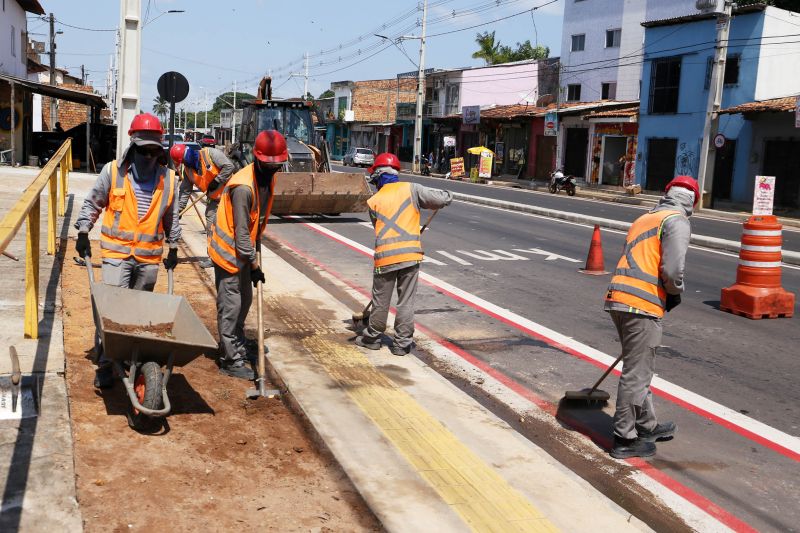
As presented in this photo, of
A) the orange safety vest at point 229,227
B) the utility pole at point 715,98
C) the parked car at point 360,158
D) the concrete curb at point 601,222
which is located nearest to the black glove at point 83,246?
the orange safety vest at point 229,227

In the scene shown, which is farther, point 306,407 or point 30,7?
point 30,7

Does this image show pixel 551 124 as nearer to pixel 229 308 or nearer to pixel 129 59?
pixel 129 59

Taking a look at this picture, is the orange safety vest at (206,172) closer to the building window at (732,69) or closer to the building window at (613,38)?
the building window at (732,69)

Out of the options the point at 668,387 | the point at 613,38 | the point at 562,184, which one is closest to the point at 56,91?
the point at 562,184

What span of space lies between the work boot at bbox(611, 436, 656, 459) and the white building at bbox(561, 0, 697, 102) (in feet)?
142

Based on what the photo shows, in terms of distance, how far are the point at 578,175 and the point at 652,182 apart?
6.82m

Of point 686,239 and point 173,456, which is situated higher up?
point 686,239

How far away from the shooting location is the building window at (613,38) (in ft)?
158

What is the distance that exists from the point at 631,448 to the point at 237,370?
9.61 ft

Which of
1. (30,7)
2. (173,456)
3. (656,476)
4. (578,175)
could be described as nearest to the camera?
(173,456)

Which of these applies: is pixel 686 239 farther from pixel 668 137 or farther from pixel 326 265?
pixel 668 137

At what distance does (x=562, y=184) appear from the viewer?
36656 millimetres

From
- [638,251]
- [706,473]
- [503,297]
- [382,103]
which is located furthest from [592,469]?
[382,103]

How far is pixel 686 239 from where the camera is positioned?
5.14m
